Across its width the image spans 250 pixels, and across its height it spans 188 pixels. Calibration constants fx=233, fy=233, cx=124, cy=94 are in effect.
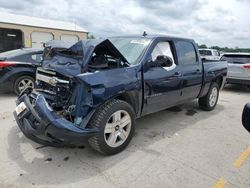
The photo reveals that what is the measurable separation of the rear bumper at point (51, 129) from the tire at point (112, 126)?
15 cm

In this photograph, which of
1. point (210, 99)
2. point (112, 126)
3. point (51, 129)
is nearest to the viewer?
point (51, 129)

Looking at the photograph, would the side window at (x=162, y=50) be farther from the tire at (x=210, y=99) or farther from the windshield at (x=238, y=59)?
the windshield at (x=238, y=59)

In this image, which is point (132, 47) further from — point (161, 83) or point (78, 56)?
point (78, 56)

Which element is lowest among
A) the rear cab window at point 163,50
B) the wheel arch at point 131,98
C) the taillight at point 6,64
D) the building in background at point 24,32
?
the wheel arch at point 131,98

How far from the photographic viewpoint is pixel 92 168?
3.19 meters

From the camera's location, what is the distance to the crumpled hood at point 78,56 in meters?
3.28

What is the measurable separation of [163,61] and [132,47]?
2.04ft

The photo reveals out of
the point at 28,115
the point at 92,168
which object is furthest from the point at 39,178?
the point at 28,115

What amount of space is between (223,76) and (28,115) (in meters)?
5.45

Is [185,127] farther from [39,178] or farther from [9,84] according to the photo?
[9,84]

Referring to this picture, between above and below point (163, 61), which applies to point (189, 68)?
below

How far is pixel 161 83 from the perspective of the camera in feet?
13.9

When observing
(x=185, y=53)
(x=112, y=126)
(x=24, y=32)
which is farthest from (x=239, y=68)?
(x=24, y=32)

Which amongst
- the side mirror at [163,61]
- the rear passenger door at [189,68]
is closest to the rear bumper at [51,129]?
the side mirror at [163,61]
